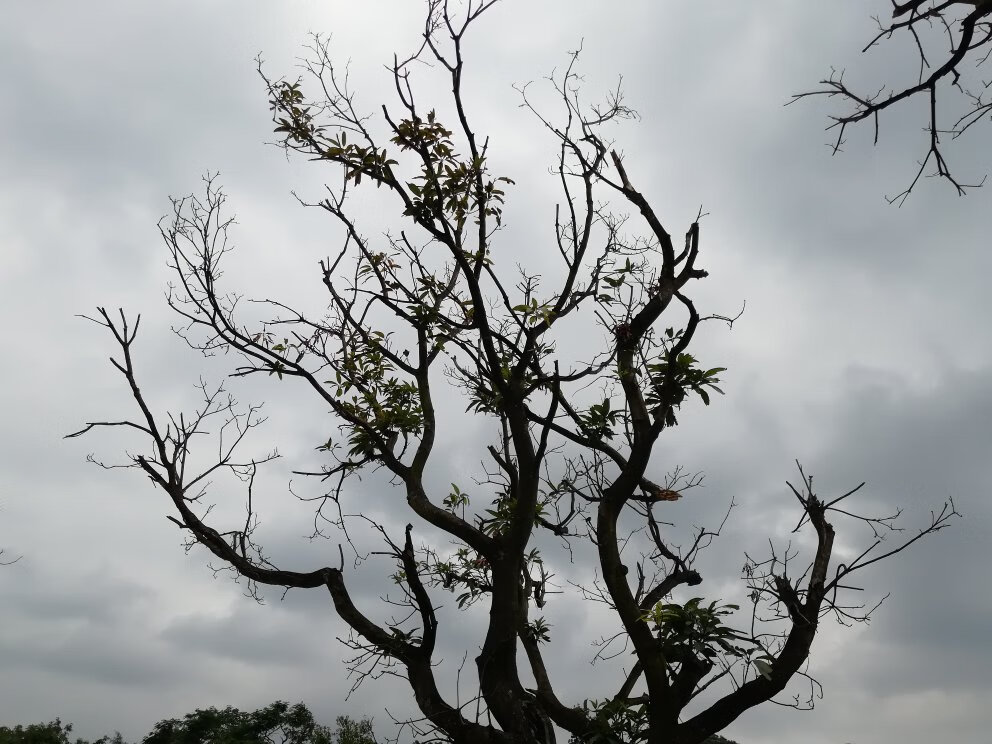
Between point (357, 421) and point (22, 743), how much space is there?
4981 millimetres

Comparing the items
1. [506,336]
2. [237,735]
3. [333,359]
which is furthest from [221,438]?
[237,735]

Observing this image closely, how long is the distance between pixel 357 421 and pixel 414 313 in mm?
786

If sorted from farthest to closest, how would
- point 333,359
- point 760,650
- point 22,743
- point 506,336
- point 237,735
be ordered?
point 22,743 → point 237,735 → point 333,359 → point 506,336 → point 760,650

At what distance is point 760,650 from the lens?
446 cm

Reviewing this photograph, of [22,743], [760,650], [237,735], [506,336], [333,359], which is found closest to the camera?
[760,650]

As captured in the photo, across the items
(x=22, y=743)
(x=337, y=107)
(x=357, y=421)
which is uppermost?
(x=337, y=107)

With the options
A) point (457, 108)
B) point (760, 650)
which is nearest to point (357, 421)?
point (457, 108)

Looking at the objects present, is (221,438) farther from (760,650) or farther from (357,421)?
(760,650)

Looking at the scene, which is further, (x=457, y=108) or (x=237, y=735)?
(x=237, y=735)

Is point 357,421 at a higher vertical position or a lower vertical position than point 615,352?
lower

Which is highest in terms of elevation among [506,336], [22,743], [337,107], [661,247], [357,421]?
[337,107]

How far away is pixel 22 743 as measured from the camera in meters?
7.25

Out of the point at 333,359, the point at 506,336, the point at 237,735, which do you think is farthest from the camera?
the point at 237,735

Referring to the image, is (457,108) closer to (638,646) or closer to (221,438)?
(221,438)
